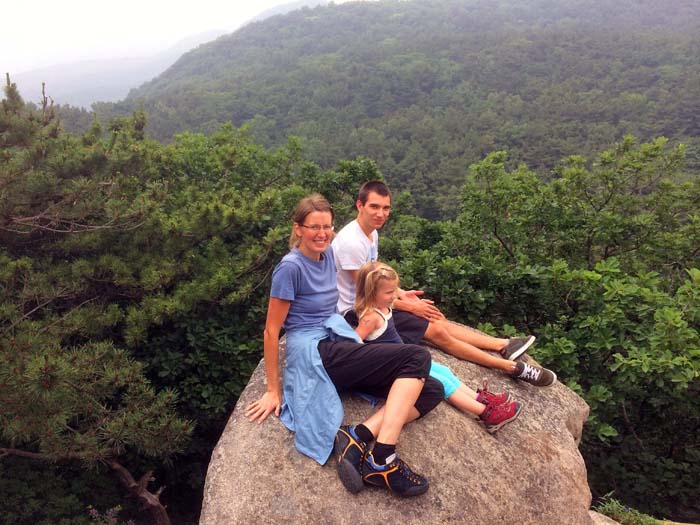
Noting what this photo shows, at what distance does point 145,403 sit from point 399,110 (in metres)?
74.2

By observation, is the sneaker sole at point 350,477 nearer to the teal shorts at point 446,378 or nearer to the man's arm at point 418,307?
the teal shorts at point 446,378

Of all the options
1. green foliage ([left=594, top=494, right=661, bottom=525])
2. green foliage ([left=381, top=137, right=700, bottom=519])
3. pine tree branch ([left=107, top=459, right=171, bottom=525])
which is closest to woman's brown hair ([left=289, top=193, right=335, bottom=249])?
green foliage ([left=381, top=137, right=700, bottom=519])

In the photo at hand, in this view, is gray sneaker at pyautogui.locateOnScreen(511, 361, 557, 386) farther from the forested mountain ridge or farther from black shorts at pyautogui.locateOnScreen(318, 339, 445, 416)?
the forested mountain ridge

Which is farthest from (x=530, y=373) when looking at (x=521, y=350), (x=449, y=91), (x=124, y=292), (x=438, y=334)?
(x=449, y=91)

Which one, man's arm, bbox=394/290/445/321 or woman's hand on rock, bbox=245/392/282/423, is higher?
man's arm, bbox=394/290/445/321

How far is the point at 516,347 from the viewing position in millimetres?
3898

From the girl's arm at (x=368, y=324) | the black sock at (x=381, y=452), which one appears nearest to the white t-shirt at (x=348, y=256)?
the girl's arm at (x=368, y=324)

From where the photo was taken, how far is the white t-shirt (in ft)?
11.5

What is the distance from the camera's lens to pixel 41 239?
5.91 metres

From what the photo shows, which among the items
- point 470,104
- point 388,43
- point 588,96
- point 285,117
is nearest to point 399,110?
point 470,104

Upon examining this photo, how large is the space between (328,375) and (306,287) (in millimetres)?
582

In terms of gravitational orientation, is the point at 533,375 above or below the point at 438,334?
below

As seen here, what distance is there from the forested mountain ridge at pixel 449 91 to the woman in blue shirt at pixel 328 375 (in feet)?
93.9

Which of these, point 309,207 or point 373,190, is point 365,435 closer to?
point 309,207
